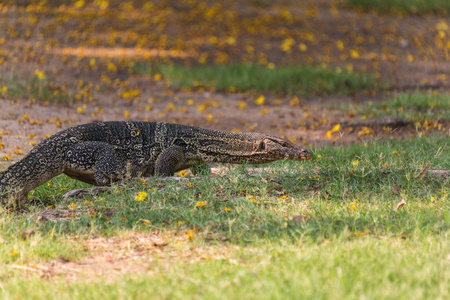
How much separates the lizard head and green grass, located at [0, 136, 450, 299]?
13cm

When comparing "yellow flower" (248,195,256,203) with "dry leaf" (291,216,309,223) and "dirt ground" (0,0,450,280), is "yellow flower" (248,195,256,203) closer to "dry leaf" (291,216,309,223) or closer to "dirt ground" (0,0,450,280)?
"dry leaf" (291,216,309,223)

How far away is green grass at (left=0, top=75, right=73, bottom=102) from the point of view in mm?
10117

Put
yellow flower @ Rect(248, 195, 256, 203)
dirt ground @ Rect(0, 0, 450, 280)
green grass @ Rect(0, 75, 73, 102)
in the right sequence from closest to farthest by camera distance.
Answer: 1. yellow flower @ Rect(248, 195, 256, 203)
2. dirt ground @ Rect(0, 0, 450, 280)
3. green grass @ Rect(0, 75, 73, 102)

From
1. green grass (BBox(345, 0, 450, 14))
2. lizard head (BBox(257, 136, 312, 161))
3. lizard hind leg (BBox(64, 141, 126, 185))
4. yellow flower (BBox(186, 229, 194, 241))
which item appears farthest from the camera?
green grass (BBox(345, 0, 450, 14))

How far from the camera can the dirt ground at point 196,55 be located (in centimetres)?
995

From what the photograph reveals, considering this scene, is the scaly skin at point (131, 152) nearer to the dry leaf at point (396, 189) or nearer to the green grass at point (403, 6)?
the dry leaf at point (396, 189)

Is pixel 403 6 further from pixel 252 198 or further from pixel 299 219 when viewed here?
pixel 299 219

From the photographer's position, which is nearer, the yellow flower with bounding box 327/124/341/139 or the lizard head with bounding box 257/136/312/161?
the lizard head with bounding box 257/136/312/161

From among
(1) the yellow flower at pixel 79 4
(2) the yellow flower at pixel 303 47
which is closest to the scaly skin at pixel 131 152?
(2) the yellow flower at pixel 303 47

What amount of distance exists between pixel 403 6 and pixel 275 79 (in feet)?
25.7

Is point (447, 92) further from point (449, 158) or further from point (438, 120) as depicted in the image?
point (449, 158)

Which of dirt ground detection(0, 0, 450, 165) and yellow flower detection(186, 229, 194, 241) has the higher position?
yellow flower detection(186, 229, 194, 241)

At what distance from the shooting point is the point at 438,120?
9023 mm

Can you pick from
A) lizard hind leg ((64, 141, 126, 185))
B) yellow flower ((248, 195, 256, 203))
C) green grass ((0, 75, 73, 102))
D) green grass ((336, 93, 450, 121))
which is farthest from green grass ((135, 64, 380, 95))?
yellow flower ((248, 195, 256, 203))
